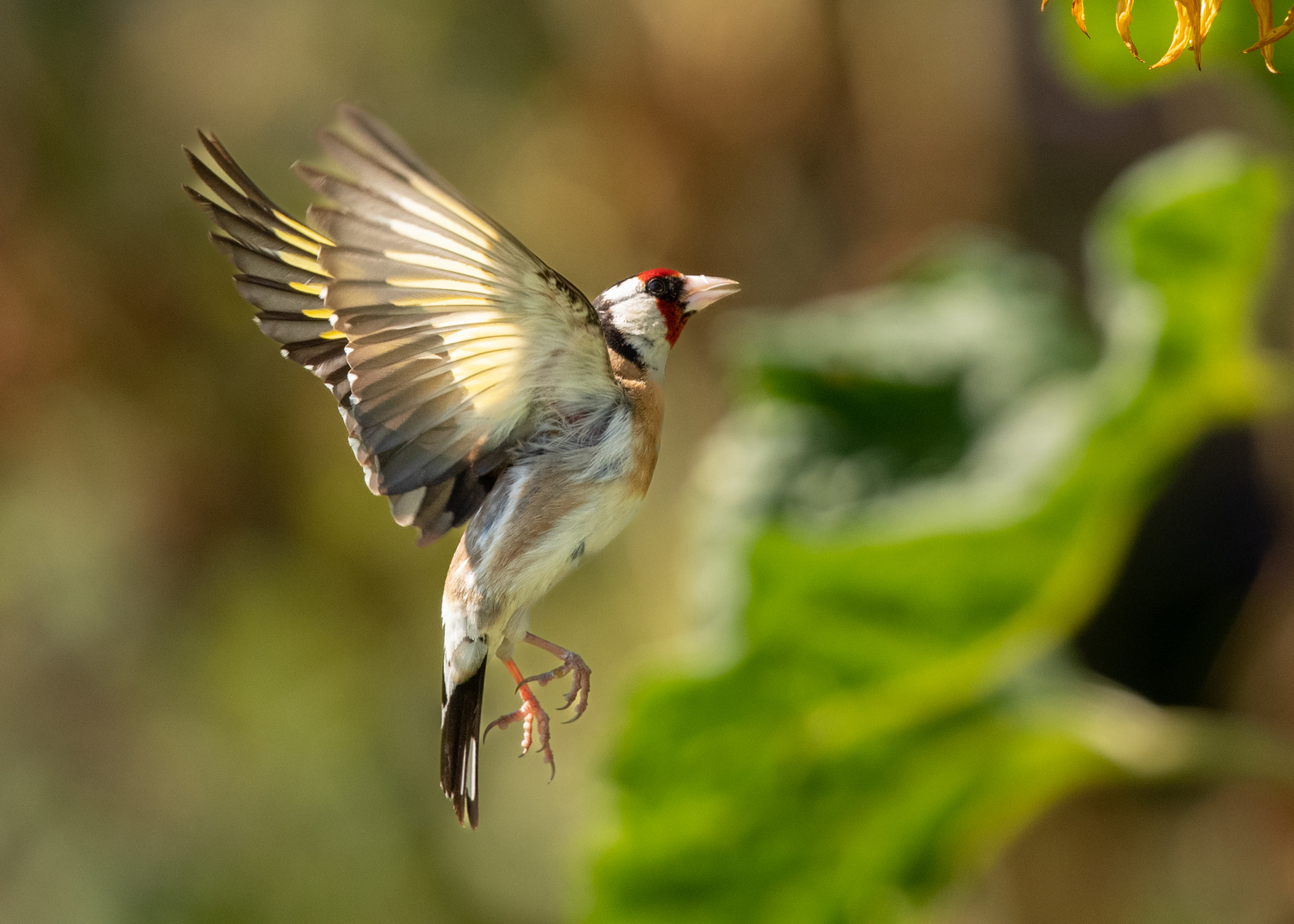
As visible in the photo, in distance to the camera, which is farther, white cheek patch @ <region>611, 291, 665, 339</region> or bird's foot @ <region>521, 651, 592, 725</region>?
white cheek patch @ <region>611, 291, 665, 339</region>

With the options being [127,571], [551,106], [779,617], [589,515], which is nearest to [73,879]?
[127,571]

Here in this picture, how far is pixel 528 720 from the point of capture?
65cm

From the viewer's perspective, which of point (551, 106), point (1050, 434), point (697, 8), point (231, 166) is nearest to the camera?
point (231, 166)

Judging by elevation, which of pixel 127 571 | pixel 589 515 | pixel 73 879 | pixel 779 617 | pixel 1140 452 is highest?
pixel 589 515

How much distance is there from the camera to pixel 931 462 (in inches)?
78.1

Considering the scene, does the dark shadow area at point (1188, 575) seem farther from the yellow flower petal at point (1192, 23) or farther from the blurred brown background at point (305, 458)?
the yellow flower petal at point (1192, 23)

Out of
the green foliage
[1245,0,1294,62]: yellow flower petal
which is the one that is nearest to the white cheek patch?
[1245,0,1294,62]: yellow flower petal

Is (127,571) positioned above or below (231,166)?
below

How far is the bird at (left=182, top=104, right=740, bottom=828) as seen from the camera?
622 mm

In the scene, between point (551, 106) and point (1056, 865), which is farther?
point (551, 106)

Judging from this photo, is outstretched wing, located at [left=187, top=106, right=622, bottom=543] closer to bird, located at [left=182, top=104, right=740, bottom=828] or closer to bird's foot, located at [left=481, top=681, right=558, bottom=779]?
bird, located at [left=182, top=104, right=740, bottom=828]

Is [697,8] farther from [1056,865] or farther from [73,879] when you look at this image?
[73,879]

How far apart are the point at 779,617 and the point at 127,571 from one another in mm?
2225

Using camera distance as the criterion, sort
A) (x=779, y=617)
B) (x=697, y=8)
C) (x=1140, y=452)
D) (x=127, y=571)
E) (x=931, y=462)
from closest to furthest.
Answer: (x=1140, y=452)
(x=779, y=617)
(x=931, y=462)
(x=697, y=8)
(x=127, y=571)
